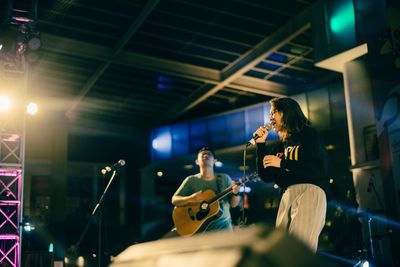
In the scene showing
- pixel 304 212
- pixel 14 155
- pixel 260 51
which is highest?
pixel 260 51

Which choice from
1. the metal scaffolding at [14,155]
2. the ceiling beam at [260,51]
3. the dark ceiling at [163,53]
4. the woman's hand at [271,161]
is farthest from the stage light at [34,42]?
the woman's hand at [271,161]

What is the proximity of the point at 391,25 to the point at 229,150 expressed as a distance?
43.1 ft

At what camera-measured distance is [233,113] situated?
20109 millimetres

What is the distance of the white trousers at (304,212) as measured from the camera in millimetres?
3162

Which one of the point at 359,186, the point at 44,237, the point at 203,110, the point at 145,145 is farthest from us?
the point at 145,145

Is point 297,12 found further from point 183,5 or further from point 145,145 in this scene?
point 145,145

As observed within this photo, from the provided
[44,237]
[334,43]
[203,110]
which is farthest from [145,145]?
[334,43]

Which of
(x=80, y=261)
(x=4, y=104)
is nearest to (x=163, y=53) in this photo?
(x=4, y=104)

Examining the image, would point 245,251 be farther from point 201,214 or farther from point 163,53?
point 163,53

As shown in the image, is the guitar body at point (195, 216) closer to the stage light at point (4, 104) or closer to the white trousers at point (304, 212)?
the white trousers at point (304, 212)

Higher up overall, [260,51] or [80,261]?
[260,51]

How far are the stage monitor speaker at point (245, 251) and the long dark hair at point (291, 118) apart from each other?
2.21 metres

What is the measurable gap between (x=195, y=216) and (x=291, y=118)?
264 centimetres

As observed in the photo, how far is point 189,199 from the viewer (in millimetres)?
5801
